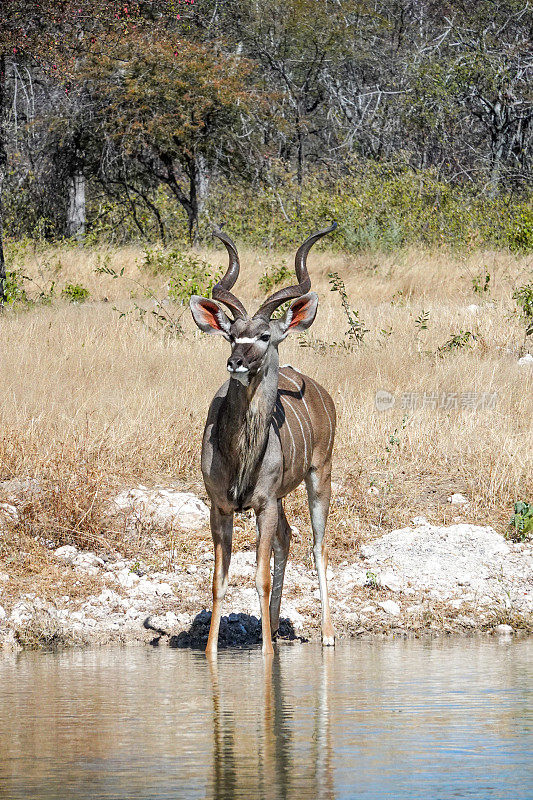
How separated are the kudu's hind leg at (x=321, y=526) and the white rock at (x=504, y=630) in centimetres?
104

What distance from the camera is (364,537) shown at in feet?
29.7

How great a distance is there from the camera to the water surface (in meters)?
3.95

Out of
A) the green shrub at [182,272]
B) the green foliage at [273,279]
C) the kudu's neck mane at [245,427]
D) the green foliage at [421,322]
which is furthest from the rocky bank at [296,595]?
the green foliage at [273,279]

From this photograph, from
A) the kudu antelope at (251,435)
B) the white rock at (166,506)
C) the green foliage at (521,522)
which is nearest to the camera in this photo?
the kudu antelope at (251,435)

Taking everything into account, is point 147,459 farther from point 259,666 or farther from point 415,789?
point 415,789

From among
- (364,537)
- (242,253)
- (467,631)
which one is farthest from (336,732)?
(242,253)

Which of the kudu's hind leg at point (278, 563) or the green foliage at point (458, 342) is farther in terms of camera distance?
the green foliage at point (458, 342)

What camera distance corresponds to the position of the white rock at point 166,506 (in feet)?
29.2

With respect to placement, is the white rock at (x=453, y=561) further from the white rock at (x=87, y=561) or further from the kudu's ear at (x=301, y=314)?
the kudu's ear at (x=301, y=314)

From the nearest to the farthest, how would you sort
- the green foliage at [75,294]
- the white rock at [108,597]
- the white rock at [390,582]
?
1. the white rock at [108,597]
2. the white rock at [390,582]
3. the green foliage at [75,294]

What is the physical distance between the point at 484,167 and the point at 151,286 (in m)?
13.0

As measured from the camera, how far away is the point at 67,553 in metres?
8.26

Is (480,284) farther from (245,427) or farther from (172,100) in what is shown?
(245,427)

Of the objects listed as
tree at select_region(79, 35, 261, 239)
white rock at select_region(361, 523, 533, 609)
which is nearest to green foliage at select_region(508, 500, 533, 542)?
white rock at select_region(361, 523, 533, 609)
